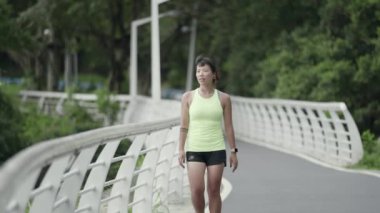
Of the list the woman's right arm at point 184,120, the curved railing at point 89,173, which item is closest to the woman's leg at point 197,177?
the woman's right arm at point 184,120

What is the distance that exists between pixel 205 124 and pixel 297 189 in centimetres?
651

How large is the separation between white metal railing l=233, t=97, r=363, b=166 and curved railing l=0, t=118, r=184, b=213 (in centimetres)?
792

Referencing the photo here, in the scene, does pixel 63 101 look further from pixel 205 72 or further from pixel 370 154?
pixel 205 72

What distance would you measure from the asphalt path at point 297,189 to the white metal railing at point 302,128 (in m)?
0.78

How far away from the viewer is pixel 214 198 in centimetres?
1032

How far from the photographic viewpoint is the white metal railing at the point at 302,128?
2208 centimetres

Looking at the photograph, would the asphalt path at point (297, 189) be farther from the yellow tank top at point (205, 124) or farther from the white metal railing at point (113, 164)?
the yellow tank top at point (205, 124)

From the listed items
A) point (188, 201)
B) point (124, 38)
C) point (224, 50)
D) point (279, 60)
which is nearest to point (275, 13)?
point (279, 60)

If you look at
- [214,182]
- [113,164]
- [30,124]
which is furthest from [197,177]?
[30,124]

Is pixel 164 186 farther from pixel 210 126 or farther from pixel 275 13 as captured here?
pixel 275 13

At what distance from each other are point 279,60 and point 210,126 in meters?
25.6

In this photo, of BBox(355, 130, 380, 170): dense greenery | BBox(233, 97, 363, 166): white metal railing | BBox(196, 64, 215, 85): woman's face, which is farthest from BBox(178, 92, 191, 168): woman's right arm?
BBox(233, 97, 363, 166): white metal railing

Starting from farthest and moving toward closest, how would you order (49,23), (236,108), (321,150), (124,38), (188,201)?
(124,38) < (49,23) < (236,108) < (321,150) < (188,201)

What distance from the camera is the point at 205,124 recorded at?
1009 centimetres
